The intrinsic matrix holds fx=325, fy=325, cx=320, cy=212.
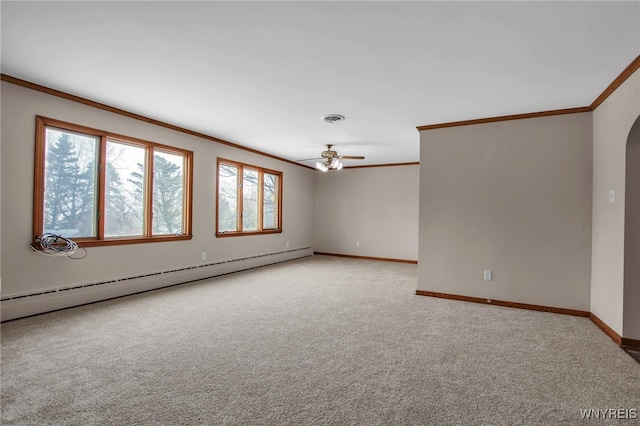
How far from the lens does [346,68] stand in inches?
113

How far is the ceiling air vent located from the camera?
424 centimetres

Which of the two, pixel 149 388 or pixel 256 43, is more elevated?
pixel 256 43

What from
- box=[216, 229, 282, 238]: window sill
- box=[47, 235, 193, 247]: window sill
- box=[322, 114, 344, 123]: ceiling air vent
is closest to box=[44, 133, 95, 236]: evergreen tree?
box=[47, 235, 193, 247]: window sill

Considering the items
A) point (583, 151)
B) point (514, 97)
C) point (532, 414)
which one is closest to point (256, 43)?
point (514, 97)

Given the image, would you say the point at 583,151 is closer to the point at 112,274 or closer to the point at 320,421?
the point at 320,421

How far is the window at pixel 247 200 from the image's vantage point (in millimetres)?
5949

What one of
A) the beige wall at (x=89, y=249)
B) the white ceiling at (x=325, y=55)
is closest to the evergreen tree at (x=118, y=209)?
the beige wall at (x=89, y=249)

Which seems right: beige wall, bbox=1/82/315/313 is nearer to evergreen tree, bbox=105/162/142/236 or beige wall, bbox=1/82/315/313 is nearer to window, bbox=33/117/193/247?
window, bbox=33/117/193/247

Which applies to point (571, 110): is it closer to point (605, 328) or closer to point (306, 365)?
point (605, 328)

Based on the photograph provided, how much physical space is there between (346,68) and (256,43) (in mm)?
823

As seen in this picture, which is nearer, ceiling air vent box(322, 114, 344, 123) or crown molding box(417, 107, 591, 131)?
crown molding box(417, 107, 591, 131)

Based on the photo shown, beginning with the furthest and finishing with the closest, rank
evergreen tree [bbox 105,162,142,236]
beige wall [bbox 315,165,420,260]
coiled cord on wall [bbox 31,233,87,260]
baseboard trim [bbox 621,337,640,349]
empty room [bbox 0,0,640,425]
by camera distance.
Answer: beige wall [bbox 315,165,420,260]
evergreen tree [bbox 105,162,142,236]
coiled cord on wall [bbox 31,233,87,260]
baseboard trim [bbox 621,337,640,349]
empty room [bbox 0,0,640,425]

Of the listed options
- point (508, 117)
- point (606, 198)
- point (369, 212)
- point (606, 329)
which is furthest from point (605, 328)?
point (369, 212)

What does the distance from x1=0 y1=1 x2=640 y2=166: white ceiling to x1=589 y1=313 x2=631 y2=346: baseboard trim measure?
7.70 feet
